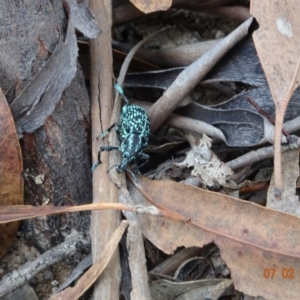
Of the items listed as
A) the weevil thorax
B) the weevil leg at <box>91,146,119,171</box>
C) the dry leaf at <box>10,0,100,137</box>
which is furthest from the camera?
the weevil thorax

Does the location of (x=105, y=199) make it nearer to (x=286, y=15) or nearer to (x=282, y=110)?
(x=282, y=110)

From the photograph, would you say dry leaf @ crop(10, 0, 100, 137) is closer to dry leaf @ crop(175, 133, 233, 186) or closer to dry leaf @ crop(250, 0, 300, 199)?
dry leaf @ crop(175, 133, 233, 186)

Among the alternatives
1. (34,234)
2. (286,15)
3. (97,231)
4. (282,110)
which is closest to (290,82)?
(282,110)

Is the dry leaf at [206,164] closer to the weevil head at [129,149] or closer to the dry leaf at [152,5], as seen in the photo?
the weevil head at [129,149]

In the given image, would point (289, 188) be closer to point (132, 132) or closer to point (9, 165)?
point (132, 132)

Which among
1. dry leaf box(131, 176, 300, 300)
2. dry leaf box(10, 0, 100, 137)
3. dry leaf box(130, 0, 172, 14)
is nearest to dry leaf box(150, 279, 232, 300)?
dry leaf box(131, 176, 300, 300)

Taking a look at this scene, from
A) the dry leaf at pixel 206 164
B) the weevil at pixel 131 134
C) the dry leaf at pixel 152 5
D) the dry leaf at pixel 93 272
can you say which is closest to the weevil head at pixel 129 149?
the weevil at pixel 131 134

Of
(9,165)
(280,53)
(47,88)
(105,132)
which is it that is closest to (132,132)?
(105,132)
